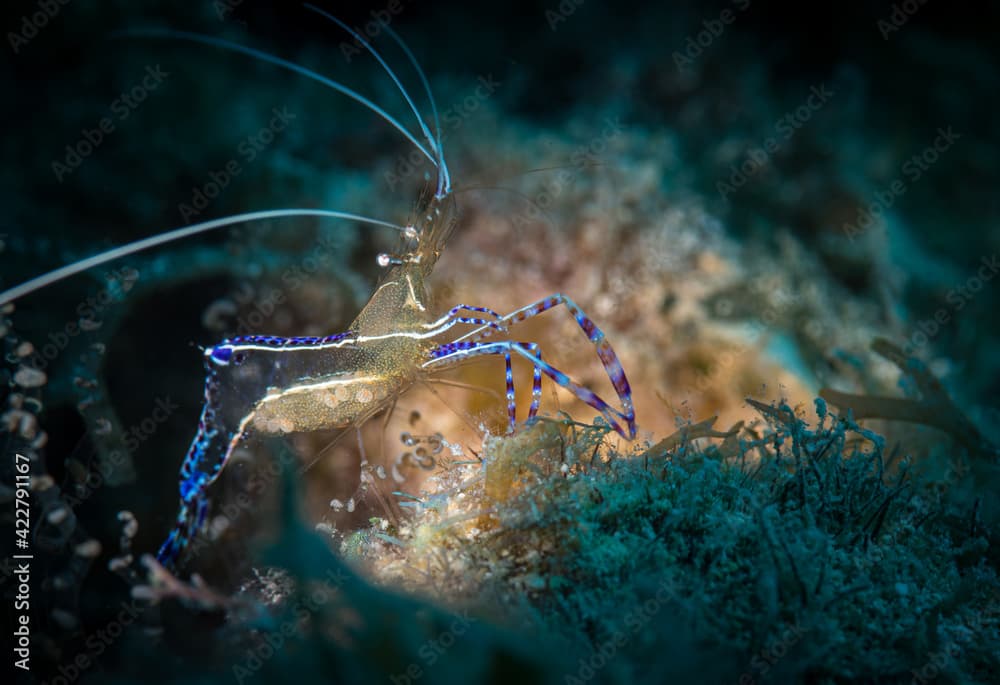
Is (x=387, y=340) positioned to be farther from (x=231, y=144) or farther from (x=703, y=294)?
(x=703, y=294)

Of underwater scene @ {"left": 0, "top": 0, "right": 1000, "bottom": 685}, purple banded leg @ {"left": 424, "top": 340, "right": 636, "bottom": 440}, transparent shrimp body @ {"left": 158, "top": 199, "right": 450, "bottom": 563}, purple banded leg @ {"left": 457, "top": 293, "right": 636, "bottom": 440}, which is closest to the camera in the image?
underwater scene @ {"left": 0, "top": 0, "right": 1000, "bottom": 685}

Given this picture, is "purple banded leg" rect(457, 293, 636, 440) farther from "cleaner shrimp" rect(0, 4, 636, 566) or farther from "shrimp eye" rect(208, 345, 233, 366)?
"shrimp eye" rect(208, 345, 233, 366)

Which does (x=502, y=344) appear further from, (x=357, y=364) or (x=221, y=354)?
(x=221, y=354)

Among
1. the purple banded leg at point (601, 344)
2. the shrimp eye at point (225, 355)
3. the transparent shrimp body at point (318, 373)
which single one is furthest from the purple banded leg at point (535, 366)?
the shrimp eye at point (225, 355)

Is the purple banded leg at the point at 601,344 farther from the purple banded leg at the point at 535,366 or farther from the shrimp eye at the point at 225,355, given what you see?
the shrimp eye at the point at 225,355

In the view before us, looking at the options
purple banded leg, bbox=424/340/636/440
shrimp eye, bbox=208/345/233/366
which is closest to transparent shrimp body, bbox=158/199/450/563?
shrimp eye, bbox=208/345/233/366

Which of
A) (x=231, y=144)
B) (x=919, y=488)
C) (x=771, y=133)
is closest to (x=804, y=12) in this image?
(x=771, y=133)
